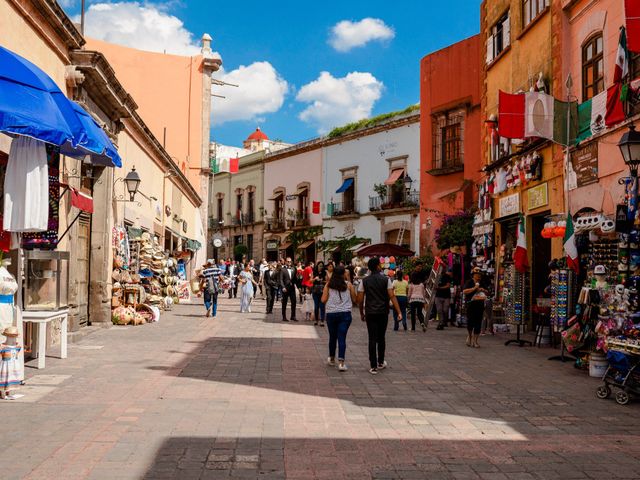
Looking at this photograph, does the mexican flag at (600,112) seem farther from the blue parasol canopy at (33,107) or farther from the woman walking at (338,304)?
the blue parasol canopy at (33,107)

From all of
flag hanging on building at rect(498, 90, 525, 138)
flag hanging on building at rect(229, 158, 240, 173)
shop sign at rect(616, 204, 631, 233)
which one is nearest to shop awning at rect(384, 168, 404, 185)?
flag hanging on building at rect(229, 158, 240, 173)

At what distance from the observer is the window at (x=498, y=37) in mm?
18094

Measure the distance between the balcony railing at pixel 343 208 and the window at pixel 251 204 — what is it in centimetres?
1072

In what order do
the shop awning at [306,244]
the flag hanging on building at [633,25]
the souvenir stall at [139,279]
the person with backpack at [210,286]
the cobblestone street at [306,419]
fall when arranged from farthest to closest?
1. the shop awning at [306,244]
2. the person with backpack at [210,286]
3. the souvenir stall at [139,279]
4. the flag hanging on building at [633,25]
5. the cobblestone street at [306,419]

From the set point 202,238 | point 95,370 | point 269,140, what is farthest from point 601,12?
point 269,140

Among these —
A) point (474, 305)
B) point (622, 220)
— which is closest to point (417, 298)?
point (474, 305)

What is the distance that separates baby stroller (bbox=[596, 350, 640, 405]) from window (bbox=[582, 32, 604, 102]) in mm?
6359

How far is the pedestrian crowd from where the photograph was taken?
9688mm

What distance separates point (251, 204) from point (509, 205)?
33.3 m

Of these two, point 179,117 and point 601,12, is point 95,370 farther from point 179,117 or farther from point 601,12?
point 179,117

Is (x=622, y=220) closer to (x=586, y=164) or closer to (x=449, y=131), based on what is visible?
(x=586, y=164)

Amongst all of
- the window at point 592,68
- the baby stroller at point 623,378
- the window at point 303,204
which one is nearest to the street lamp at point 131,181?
the window at point 592,68

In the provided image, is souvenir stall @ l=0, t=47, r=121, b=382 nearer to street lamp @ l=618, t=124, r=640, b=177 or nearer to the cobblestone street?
the cobblestone street

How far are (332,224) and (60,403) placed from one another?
3222 centimetres
